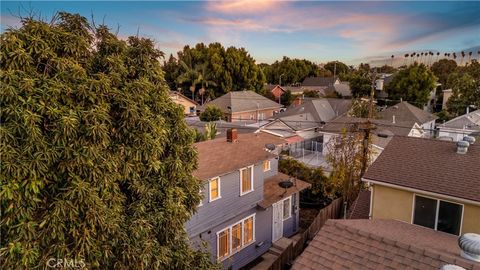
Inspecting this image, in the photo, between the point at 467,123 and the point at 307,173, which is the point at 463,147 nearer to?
the point at 307,173

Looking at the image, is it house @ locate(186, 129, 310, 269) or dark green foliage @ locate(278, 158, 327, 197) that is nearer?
house @ locate(186, 129, 310, 269)

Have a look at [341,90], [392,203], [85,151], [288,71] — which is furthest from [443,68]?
[85,151]

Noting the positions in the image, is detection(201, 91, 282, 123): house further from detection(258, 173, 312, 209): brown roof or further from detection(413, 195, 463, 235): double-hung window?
detection(413, 195, 463, 235): double-hung window

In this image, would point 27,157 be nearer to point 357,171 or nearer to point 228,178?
point 228,178

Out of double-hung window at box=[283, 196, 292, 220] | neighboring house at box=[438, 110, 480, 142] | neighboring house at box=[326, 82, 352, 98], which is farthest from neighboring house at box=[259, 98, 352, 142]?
neighboring house at box=[326, 82, 352, 98]

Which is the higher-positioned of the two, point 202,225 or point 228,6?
point 228,6

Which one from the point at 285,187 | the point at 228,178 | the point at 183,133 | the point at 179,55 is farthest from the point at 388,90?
the point at 183,133
